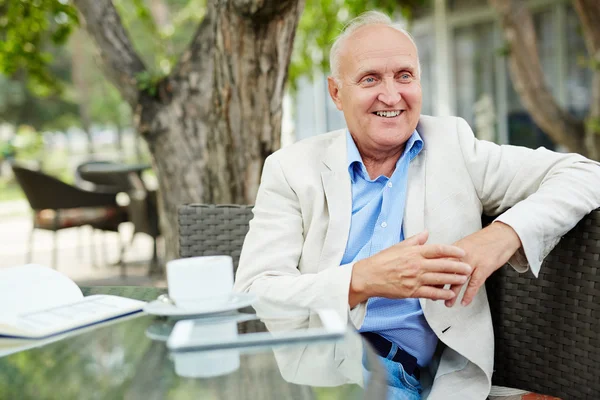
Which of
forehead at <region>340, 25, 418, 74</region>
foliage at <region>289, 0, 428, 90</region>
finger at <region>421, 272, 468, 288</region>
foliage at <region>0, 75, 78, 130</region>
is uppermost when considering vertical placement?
foliage at <region>0, 75, 78, 130</region>

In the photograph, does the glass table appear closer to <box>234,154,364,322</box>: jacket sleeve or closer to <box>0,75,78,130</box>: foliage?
<box>234,154,364,322</box>: jacket sleeve

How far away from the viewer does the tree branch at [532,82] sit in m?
6.00

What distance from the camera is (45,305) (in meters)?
1.58

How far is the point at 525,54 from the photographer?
19.8ft

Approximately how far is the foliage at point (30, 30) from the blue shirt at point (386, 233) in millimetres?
2746

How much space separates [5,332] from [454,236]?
1.07 meters

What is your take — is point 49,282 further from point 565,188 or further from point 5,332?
point 565,188

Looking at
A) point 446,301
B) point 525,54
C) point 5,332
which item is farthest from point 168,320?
point 525,54

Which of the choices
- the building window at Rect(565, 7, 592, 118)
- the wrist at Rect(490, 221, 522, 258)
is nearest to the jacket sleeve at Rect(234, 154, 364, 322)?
the wrist at Rect(490, 221, 522, 258)

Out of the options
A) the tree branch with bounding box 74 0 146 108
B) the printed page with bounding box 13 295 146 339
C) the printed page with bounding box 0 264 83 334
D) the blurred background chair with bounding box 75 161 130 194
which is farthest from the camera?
the blurred background chair with bounding box 75 161 130 194

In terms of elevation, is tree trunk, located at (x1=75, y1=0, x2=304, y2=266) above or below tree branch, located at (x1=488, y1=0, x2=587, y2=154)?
below

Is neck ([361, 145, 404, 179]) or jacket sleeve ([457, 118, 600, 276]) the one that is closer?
jacket sleeve ([457, 118, 600, 276])

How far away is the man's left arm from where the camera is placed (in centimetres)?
167

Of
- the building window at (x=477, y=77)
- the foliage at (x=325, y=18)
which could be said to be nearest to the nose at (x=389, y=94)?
the foliage at (x=325, y=18)
